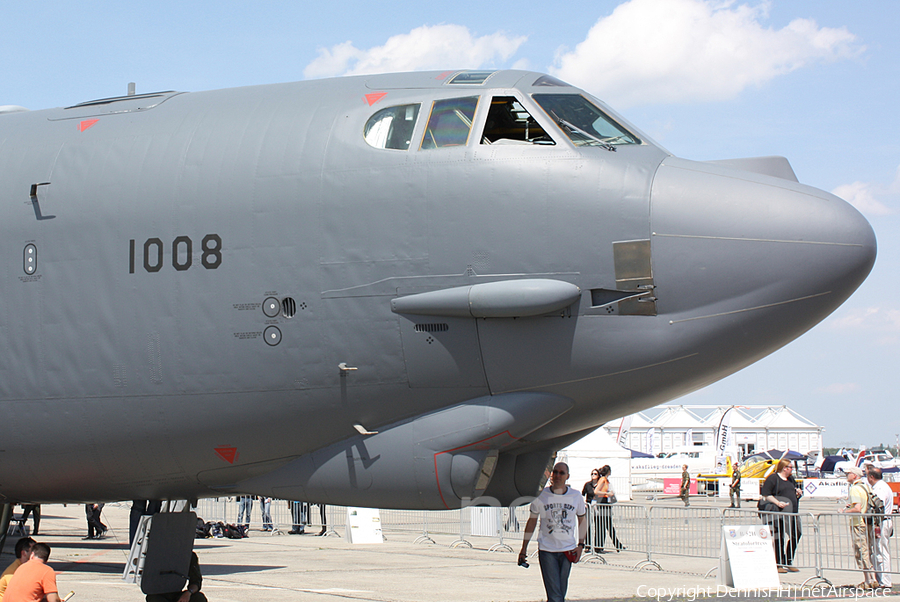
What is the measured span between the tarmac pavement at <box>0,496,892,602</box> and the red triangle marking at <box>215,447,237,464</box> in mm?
6173

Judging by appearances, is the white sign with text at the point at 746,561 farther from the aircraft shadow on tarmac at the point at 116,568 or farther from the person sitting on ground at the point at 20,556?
the person sitting on ground at the point at 20,556

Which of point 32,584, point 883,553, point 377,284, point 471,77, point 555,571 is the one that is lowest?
point 883,553

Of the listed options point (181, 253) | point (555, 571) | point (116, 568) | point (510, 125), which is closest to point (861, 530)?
point (555, 571)

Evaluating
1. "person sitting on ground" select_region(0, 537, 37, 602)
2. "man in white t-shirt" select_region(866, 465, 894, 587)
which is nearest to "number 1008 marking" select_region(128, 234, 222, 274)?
"person sitting on ground" select_region(0, 537, 37, 602)

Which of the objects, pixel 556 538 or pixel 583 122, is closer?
pixel 583 122

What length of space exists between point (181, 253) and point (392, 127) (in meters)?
1.59

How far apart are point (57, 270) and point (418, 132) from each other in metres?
2.62

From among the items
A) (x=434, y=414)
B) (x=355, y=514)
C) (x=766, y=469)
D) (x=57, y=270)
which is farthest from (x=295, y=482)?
(x=766, y=469)

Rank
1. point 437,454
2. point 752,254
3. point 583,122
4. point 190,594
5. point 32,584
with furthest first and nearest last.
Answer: point 32,584
point 190,594
point 583,122
point 437,454
point 752,254

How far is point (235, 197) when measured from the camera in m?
6.12

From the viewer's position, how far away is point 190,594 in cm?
702

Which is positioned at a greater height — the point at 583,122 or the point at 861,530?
the point at 583,122

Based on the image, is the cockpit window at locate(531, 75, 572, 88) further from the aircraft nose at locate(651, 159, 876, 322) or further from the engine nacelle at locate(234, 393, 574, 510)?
the engine nacelle at locate(234, 393, 574, 510)

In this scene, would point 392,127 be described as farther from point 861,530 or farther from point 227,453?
point 861,530
